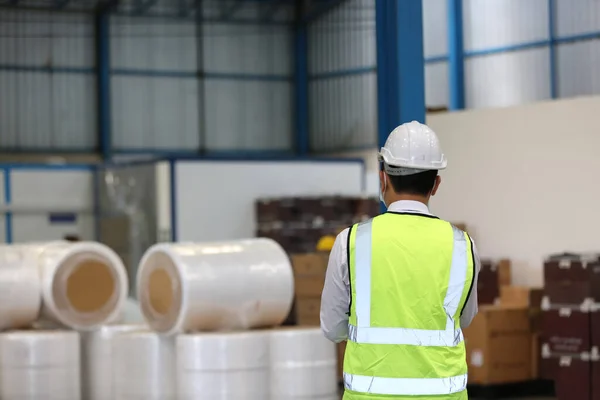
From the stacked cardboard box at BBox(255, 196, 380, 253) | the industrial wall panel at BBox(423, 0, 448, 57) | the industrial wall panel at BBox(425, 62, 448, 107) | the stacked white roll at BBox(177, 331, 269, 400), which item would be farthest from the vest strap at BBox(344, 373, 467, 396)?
the industrial wall panel at BBox(423, 0, 448, 57)

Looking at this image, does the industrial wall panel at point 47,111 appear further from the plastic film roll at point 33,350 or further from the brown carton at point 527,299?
the plastic film roll at point 33,350

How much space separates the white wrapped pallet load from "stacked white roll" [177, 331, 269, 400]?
4.94 feet

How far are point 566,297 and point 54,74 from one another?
15.4 meters

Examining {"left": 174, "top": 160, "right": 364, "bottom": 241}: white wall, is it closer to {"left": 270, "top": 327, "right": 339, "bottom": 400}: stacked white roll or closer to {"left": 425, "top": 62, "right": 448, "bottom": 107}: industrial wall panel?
{"left": 425, "top": 62, "right": 448, "bottom": 107}: industrial wall panel

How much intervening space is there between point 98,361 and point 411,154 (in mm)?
5037

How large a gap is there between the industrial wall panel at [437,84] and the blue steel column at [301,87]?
4221 millimetres

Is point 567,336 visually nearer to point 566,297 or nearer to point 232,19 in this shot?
point 566,297

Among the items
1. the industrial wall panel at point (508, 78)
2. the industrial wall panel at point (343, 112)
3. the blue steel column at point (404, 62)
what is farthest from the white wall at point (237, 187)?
the blue steel column at point (404, 62)

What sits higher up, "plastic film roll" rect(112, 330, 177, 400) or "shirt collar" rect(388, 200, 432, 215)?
"shirt collar" rect(388, 200, 432, 215)

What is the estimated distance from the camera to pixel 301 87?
24.3m

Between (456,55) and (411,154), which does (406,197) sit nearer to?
(411,154)

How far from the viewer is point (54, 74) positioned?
22.5 metres

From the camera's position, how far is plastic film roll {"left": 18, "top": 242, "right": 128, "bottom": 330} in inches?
308

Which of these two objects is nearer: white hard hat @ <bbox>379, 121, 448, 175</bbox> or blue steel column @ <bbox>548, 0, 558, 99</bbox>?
white hard hat @ <bbox>379, 121, 448, 175</bbox>
